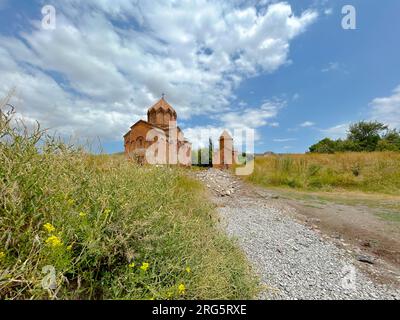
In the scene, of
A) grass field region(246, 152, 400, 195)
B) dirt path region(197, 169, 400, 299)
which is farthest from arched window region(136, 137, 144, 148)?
dirt path region(197, 169, 400, 299)

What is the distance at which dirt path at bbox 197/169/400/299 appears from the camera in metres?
2.66

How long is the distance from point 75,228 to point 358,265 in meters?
4.28

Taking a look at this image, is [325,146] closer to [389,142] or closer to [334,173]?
[389,142]

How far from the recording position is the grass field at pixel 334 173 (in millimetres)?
12453

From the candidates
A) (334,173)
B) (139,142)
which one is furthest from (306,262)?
(139,142)

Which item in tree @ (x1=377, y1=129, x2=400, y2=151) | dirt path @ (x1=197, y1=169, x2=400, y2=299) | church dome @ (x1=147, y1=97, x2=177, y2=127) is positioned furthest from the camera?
church dome @ (x1=147, y1=97, x2=177, y2=127)

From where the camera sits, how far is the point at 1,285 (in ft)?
3.75

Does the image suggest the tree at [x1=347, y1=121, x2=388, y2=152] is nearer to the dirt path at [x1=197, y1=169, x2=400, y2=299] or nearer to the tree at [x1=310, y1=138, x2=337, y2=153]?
the tree at [x1=310, y1=138, x2=337, y2=153]

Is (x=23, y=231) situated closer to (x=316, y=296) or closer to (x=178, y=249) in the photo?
(x=178, y=249)

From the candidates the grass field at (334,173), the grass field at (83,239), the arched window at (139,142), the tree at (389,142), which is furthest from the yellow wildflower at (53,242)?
the tree at (389,142)

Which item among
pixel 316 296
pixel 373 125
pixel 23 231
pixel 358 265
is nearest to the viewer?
pixel 23 231

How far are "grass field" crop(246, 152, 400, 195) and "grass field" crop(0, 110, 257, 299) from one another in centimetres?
1265
